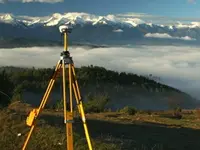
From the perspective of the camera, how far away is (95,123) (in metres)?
14.3

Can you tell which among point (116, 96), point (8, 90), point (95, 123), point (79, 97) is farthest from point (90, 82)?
point (79, 97)

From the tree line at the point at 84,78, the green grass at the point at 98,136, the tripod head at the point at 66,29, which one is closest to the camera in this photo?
the tripod head at the point at 66,29

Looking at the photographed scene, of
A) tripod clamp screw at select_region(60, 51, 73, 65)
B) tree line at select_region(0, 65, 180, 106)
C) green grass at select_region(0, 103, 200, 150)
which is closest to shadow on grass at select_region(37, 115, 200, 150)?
green grass at select_region(0, 103, 200, 150)

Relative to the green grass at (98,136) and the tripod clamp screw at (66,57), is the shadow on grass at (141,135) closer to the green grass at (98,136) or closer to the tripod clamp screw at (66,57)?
the green grass at (98,136)

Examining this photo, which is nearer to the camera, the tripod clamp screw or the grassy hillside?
the tripod clamp screw

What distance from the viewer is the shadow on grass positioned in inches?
441

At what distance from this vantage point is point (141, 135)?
507 inches

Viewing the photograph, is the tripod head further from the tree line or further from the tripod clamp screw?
the tree line

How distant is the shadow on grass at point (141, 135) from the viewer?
441 inches

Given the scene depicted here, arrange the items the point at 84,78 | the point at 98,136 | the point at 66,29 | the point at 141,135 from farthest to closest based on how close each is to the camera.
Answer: the point at 84,78, the point at 141,135, the point at 98,136, the point at 66,29

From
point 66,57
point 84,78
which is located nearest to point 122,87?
point 84,78

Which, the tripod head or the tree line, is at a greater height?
the tripod head

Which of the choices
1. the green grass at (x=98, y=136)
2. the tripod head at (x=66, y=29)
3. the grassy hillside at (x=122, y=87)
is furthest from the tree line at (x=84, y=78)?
the tripod head at (x=66, y=29)

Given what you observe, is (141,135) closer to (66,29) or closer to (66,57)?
(66,57)
